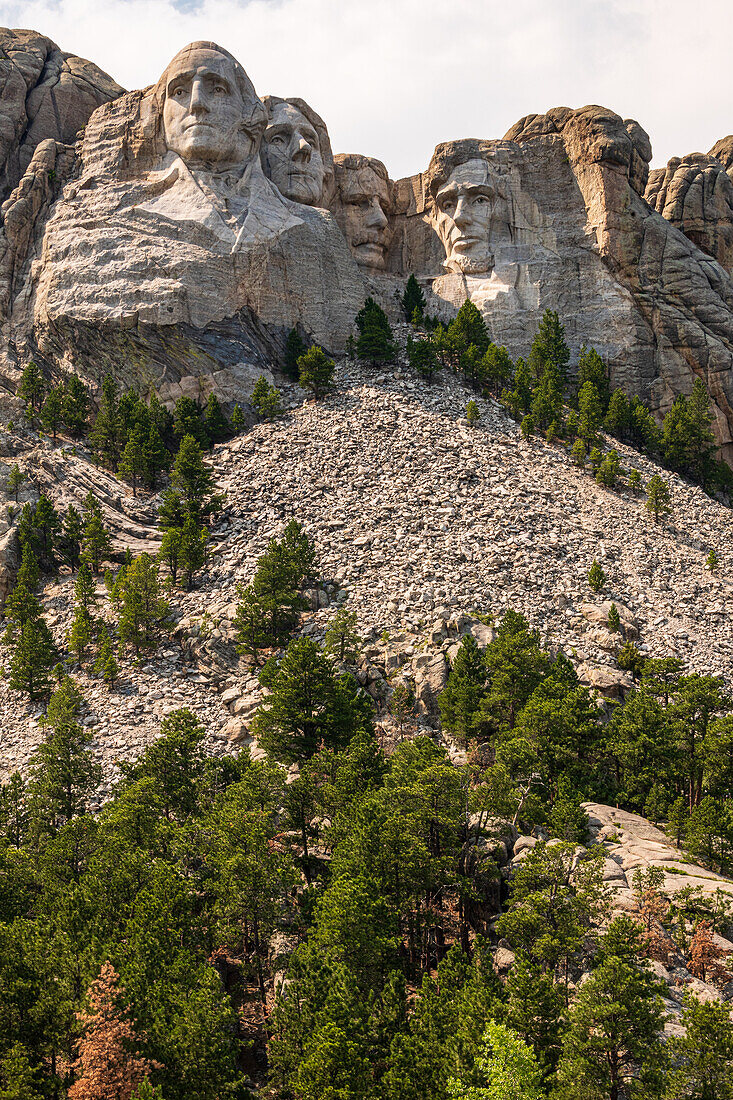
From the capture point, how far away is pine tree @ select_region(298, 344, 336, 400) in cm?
7744

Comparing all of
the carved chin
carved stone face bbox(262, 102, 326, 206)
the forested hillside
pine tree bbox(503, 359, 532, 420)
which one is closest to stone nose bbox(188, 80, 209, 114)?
carved stone face bbox(262, 102, 326, 206)

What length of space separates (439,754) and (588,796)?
8436 millimetres

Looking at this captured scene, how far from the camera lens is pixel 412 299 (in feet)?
308

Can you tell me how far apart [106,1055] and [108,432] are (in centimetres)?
5308

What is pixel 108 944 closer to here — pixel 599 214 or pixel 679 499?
pixel 679 499

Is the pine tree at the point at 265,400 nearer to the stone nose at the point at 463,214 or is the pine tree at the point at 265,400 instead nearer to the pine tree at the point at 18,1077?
the stone nose at the point at 463,214

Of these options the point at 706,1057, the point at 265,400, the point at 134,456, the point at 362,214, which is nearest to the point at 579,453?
the point at 265,400

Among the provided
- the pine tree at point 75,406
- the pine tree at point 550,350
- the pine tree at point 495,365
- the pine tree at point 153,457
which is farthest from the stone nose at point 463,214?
the pine tree at point 75,406

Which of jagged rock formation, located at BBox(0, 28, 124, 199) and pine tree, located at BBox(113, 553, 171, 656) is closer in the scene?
pine tree, located at BBox(113, 553, 171, 656)

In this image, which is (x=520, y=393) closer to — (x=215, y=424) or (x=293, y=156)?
(x=215, y=424)

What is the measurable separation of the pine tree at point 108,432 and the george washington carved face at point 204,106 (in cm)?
2879

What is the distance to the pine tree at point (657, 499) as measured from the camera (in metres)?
67.6

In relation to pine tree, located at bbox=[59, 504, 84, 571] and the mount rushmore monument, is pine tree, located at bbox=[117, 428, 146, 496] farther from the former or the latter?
the mount rushmore monument

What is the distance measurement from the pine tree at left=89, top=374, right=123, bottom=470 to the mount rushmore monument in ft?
19.0
